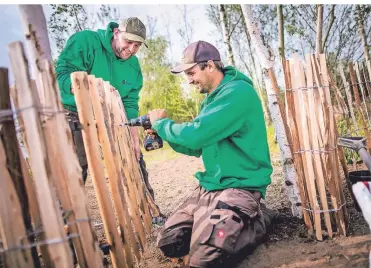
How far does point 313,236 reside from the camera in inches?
83.0

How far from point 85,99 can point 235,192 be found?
3.47ft

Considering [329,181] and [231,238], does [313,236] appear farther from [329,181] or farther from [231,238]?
[231,238]

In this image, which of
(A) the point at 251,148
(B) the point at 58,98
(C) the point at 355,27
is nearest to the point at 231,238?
(A) the point at 251,148

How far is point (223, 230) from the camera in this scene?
178cm

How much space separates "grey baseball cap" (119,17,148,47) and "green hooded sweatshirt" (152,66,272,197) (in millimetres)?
838

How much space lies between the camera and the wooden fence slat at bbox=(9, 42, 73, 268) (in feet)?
3.69

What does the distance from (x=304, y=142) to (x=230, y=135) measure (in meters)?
0.48

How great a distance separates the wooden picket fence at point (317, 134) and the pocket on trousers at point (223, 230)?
0.59 metres

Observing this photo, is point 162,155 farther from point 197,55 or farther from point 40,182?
point 40,182

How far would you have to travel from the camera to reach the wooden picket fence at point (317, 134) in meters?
1.99

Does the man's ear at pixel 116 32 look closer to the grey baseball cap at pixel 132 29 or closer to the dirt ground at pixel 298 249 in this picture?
the grey baseball cap at pixel 132 29

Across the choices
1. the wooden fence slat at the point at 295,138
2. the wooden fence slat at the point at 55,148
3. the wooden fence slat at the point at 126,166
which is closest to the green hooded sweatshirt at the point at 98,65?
the wooden fence slat at the point at 126,166

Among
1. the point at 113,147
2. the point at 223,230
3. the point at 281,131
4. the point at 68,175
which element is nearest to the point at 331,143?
the point at 281,131

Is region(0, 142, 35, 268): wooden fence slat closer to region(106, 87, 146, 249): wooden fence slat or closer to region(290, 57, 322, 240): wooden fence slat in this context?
region(106, 87, 146, 249): wooden fence slat
